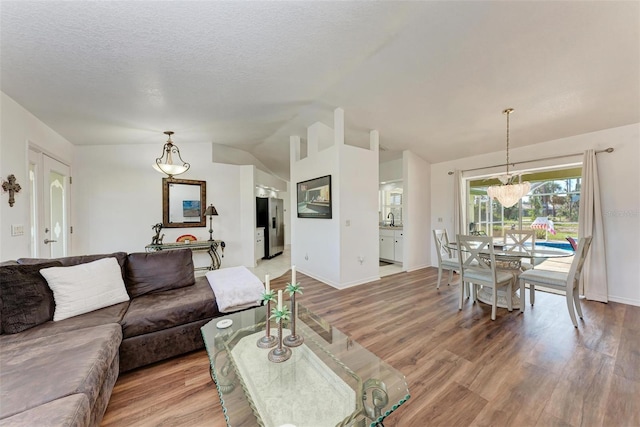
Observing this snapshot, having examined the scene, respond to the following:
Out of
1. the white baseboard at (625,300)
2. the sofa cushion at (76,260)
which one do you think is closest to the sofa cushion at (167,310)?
the sofa cushion at (76,260)

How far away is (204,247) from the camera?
458 centimetres

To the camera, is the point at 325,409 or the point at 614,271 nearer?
the point at 325,409

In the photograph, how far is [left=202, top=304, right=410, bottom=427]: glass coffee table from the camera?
3.66 feet

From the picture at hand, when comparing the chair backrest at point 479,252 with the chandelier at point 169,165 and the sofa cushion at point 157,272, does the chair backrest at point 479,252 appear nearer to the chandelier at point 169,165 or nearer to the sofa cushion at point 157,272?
the sofa cushion at point 157,272

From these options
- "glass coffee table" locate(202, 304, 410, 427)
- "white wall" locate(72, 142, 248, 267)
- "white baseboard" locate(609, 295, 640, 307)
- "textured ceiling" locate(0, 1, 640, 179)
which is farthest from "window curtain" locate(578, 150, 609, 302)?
"white wall" locate(72, 142, 248, 267)

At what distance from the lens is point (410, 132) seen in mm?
4109

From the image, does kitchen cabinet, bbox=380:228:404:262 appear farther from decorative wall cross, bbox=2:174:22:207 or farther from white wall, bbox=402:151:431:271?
decorative wall cross, bbox=2:174:22:207

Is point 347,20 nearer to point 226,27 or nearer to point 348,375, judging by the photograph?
point 226,27

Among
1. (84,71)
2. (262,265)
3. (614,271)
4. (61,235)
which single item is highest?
(84,71)

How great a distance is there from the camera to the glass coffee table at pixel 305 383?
3.66 ft

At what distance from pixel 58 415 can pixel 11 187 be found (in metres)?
2.77

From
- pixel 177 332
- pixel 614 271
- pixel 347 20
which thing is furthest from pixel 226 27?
pixel 614 271

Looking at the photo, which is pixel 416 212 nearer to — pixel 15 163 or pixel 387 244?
pixel 387 244

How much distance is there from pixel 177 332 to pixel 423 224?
15.8 feet
